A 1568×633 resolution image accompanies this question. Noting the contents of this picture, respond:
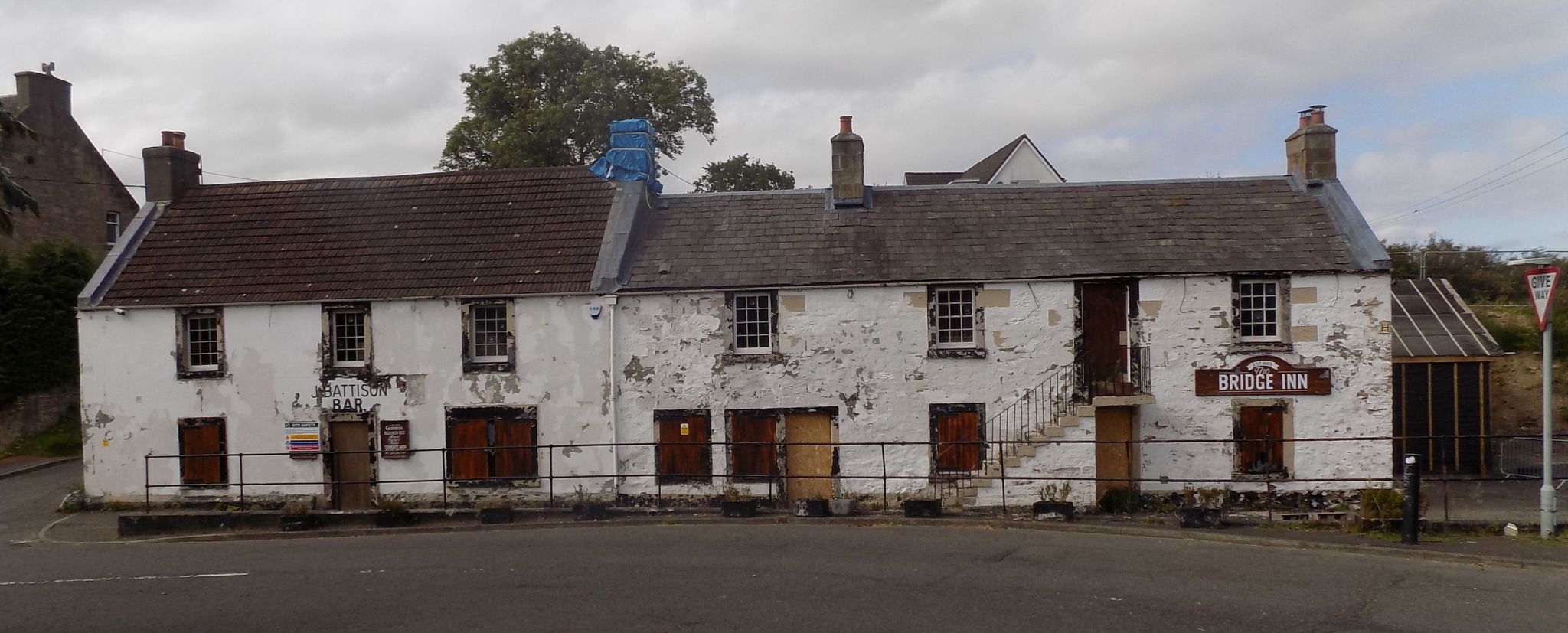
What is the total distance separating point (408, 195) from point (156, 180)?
17.5ft

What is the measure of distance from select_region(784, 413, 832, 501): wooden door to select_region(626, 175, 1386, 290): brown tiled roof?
97.6 inches

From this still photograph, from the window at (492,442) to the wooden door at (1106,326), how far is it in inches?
398

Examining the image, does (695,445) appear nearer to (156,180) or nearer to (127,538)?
(127,538)

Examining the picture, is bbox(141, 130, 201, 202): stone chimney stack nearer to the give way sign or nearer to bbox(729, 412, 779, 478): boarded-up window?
bbox(729, 412, 779, 478): boarded-up window

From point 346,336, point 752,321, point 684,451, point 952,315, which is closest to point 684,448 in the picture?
point 684,451

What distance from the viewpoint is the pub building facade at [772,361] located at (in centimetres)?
1788

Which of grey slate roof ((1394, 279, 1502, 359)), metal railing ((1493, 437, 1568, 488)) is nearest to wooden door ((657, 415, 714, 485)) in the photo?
grey slate roof ((1394, 279, 1502, 359))

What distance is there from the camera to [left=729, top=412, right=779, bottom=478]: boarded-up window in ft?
60.1

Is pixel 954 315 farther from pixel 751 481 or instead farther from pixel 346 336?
pixel 346 336

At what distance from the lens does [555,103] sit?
38.1 m

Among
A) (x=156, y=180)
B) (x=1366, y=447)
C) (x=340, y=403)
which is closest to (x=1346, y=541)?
(x=1366, y=447)

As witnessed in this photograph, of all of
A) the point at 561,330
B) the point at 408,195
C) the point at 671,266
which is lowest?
the point at 561,330

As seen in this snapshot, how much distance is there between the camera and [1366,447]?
58.4 feet

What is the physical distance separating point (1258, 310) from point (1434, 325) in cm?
798
